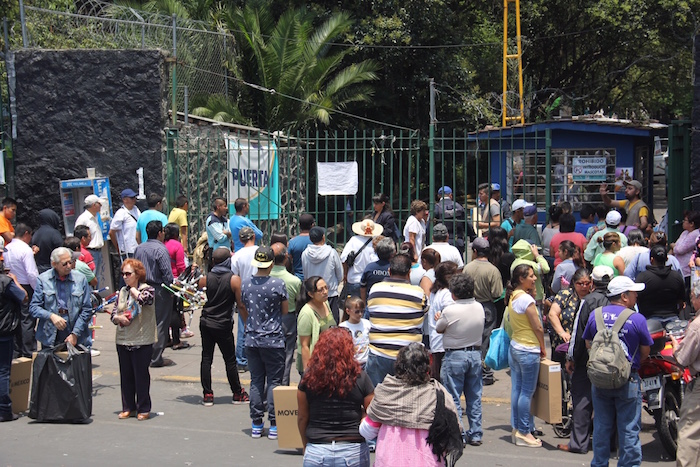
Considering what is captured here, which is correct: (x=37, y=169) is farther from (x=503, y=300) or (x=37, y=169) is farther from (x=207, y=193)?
(x=503, y=300)

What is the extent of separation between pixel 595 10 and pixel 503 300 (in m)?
16.3

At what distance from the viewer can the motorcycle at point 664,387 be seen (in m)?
7.11

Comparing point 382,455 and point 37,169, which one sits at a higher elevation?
point 37,169

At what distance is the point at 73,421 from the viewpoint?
8203 millimetres

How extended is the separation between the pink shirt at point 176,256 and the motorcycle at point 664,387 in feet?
19.3

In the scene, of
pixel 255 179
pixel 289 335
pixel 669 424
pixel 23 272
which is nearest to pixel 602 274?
pixel 669 424

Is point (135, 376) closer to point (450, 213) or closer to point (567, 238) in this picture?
point (567, 238)

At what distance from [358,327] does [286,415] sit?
936mm

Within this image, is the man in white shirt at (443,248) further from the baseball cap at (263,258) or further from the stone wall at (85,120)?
the stone wall at (85,120)

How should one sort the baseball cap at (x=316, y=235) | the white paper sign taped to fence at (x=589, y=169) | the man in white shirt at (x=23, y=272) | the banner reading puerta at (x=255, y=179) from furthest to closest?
the white paper sign taped to fence at (x=589, y=169) < the banner reading puerta at (x=255, y=179) < the man in white shirt at (x=23, y=272) < the baseball cap at (x=316, y=235)

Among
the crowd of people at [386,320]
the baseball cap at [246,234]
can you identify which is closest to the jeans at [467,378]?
the crowd of people at [386,320]

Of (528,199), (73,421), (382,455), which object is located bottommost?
(73,421)

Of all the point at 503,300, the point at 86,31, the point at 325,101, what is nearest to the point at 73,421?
the point at 503,300

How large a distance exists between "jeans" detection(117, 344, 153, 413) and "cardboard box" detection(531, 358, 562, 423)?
145 inches
